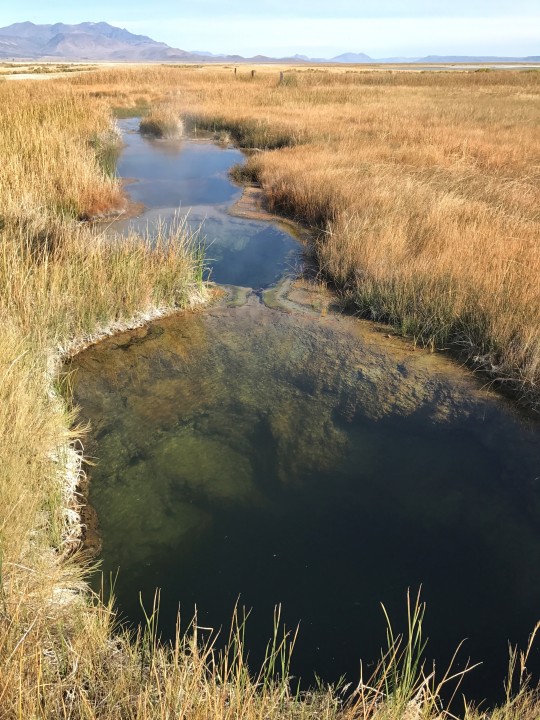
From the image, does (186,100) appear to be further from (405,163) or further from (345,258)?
(345,258)

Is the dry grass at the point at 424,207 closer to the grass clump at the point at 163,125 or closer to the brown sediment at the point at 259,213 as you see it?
the brown sediment at the point at 259,213

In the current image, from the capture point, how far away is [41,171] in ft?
27.5

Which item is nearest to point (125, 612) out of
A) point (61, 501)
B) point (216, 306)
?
point (61, 501)

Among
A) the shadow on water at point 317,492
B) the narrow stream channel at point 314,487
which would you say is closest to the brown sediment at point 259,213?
the narrow stream channel at point 314,487

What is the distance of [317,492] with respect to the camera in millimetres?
3332

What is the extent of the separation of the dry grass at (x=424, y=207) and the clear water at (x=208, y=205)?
0.76 meters

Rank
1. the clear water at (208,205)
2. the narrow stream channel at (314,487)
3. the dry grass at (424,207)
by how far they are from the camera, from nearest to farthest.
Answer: the narrow stream channel at (314,487)
the dry grass at (424,207)
the clear water at (208,205)

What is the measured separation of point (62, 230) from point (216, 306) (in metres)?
2.25

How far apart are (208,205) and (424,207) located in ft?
14.8

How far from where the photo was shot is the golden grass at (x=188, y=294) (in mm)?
1708

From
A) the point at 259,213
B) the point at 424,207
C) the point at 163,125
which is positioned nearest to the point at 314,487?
the point at 424,207

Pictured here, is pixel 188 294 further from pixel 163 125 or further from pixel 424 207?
pixel 163 125

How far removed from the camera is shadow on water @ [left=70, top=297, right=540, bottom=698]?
259 centimetres

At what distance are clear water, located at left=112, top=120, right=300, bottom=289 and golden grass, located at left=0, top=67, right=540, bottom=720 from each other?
69 cm
